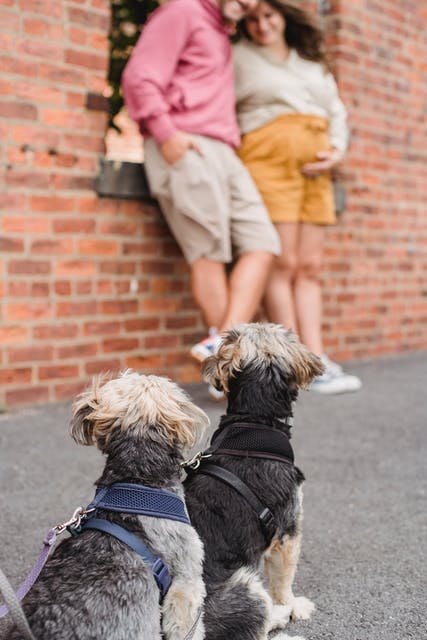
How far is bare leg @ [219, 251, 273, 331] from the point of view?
5.02 meters

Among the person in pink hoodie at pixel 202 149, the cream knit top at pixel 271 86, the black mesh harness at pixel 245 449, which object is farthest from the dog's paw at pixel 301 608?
the cream knit top at pixel 271 86

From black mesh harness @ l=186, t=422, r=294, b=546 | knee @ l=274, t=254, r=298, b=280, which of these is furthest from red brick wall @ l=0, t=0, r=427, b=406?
black mesh harness @ l=186, t=422, r=294, b=546

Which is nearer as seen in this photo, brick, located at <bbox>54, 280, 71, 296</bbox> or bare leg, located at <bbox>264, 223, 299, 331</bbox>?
brick, located at <bbox>54, 280, 71, 296</bbox>

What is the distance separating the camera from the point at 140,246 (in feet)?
17.9

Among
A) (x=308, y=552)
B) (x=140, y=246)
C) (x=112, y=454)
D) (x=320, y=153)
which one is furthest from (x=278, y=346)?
(x=320, y=153)

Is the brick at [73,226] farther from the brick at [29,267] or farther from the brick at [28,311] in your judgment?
the brick at [28,311]

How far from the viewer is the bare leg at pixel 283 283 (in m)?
5.73

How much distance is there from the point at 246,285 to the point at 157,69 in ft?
4.88

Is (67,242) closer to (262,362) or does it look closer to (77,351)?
(77,351)

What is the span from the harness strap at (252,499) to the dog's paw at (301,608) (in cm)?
34

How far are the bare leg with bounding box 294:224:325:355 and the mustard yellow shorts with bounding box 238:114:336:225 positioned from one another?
0.26 metres

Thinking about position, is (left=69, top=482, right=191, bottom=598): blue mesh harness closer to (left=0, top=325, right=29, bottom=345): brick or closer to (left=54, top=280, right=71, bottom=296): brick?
(left=0, top=325, right=29, bottom=345): brick

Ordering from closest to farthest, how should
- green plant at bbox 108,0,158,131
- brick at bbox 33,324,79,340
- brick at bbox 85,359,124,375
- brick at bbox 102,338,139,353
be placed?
brick at bbox 33,324,79,340 → brick at bbox 85,359,124,375 → brick at bbox 102,338,139,353 → green plant at bbox 108,0,158,131

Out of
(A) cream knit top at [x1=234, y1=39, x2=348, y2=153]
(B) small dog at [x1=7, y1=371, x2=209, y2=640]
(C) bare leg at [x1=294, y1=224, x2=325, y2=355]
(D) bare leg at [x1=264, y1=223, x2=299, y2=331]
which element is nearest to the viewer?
(B) small dog at [x1=7, y1=371, x2=209, y2=640]
